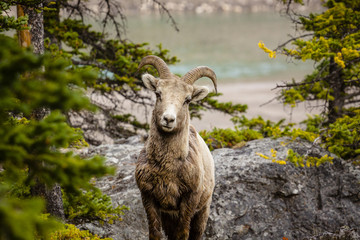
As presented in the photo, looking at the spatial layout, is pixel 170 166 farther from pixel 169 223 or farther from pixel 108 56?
pixel 108 56

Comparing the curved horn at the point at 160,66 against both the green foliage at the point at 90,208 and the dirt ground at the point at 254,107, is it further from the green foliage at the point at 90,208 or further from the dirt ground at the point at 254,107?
the dirt ground at the point at 254,107

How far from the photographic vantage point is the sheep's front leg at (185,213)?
5391 millimetres

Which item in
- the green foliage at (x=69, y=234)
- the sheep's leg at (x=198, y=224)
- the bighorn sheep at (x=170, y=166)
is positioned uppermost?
the bighorn sheep at (x=170, y=166)

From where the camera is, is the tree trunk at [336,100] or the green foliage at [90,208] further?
the tree trunk at [336,100]

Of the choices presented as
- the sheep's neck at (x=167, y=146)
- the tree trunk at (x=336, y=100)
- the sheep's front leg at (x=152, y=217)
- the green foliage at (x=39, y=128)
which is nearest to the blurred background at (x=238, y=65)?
the tree trunk at (x=336, y=100)

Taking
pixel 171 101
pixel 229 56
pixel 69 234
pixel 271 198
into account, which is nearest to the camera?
pixel 69 234

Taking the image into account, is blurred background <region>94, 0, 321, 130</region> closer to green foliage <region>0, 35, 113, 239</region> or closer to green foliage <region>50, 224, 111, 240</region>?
green foliage <region>50, 224, 111, 240</region>

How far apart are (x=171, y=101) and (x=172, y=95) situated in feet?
0.50

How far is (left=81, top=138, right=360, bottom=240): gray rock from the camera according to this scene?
6.94 meters

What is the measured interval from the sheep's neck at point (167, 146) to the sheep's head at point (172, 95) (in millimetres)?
157

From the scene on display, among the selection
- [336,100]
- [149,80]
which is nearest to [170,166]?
[149,80]

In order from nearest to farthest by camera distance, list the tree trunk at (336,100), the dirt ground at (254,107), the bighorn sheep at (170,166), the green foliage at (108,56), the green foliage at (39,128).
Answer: the green foliage at (39,128) → the bighorn sheep at (170,166) → the green foliage at (108,56) → the tree trunk at (336,100) → the dirt ground at (254,107)

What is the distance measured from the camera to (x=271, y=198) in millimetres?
7402

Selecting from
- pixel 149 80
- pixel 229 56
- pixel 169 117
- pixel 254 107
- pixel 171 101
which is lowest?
pixel 254 107
